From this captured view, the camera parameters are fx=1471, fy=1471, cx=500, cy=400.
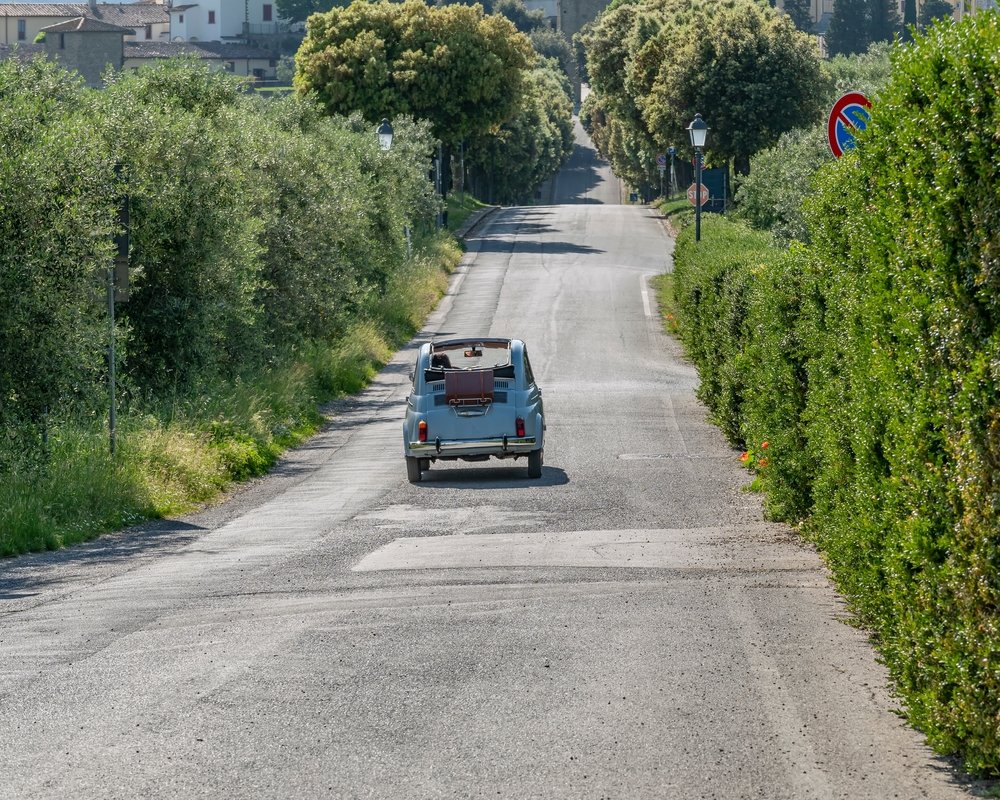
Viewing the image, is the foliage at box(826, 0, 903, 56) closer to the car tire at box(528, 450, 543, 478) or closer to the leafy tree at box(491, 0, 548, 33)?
the leafy tree at box(491, 0, 548, 33)

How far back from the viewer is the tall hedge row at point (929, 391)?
596cm

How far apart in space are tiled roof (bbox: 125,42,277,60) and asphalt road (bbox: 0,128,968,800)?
12533cm

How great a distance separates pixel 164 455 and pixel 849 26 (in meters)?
130

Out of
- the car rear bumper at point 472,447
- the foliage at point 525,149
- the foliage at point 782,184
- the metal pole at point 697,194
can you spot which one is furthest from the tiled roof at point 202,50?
the car rear bumper at point 472,447

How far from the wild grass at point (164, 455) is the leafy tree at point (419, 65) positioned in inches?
1291

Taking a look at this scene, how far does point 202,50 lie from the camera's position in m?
139

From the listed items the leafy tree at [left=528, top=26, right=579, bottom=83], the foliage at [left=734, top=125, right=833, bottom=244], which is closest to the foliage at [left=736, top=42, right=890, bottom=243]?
the foliage at [left=734, top=125, right=833, bottom=244]

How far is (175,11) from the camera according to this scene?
15438 cm

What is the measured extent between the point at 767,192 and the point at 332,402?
19336 millimetres

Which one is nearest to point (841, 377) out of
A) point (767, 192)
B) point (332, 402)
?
point (332, 402)

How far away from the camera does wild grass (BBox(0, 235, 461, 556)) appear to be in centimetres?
1497

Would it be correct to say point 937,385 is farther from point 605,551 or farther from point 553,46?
point 553,46

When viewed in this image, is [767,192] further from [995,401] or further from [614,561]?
[995,401]

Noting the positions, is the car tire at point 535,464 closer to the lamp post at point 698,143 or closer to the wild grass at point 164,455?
the wild grass at point 164,455
